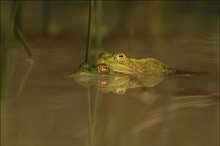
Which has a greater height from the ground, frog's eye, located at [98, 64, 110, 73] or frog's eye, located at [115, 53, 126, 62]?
frog's eye, located at [115, 53, 126, 62]

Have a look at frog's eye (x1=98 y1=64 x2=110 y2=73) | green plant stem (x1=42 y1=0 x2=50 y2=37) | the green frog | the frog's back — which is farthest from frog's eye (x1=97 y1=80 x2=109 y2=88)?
green plant stem (x1=42 y1=0 x2=50 y2=37)

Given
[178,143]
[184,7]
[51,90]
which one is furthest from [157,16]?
[178,143]

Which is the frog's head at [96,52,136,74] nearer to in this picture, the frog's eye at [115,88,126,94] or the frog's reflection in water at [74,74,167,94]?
the frog's reflection in water at [74,74,167,94]

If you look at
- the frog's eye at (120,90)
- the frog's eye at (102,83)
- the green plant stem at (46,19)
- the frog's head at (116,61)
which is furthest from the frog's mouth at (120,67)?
the green plant stem at (46,19)

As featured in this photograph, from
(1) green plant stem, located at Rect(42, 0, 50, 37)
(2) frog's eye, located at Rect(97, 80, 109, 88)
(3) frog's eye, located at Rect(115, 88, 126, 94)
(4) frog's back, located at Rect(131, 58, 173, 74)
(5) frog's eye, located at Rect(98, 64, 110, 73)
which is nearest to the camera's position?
(3) frog's eye, located at Rect(115, 88, 126, 94)

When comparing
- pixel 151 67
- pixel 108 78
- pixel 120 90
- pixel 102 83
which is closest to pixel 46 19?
pixel 151 67

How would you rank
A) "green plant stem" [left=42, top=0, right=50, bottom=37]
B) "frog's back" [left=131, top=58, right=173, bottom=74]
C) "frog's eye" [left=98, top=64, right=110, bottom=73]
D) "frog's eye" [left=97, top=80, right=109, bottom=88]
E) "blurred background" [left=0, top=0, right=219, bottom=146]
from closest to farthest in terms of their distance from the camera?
1. "blurred background" [left=0, top=0, right=219, bottom=146]
2. "frog's eye" [left=97, top=80, right=109, bottom=88]
3. "frog's eye" [left=98, top=64, right=110, bottom=73]
4. "frog's back" [left=131, top=58, right=173, bottom=74]
5. "green plant stem" [left=42, top=0, right=50, bottom=37]

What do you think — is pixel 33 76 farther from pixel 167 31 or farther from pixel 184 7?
pixel 184 7
